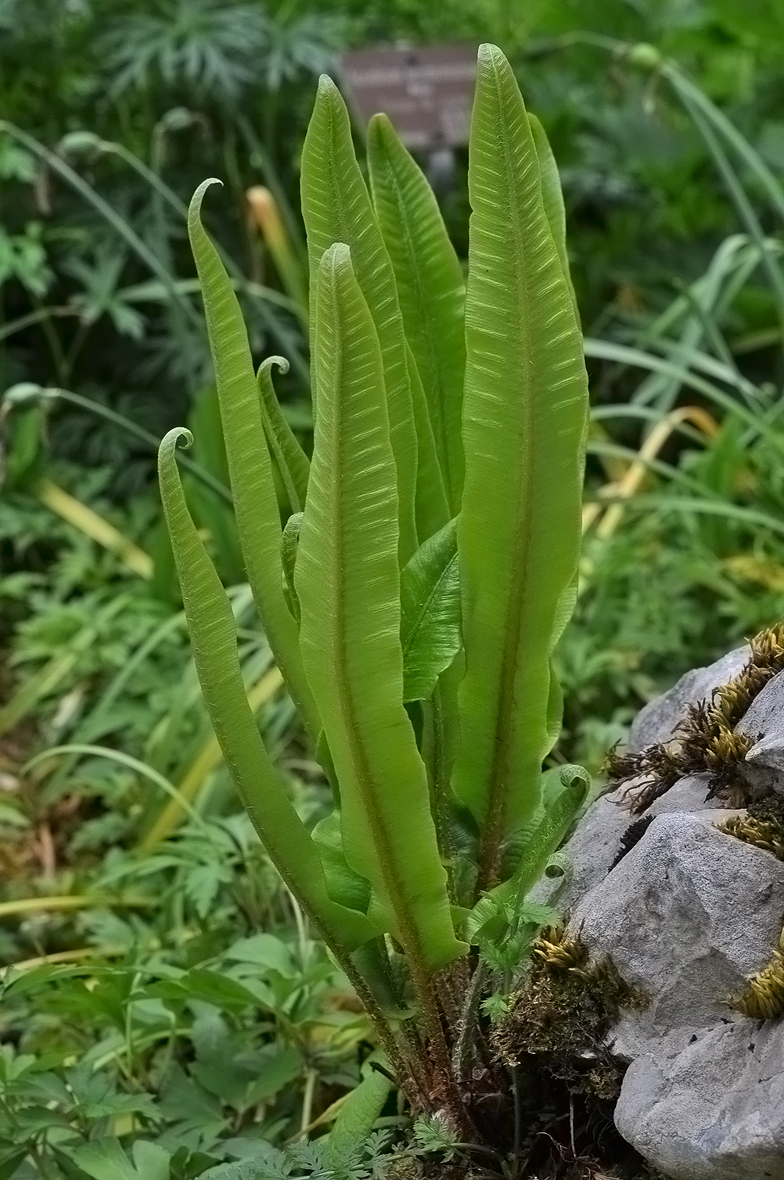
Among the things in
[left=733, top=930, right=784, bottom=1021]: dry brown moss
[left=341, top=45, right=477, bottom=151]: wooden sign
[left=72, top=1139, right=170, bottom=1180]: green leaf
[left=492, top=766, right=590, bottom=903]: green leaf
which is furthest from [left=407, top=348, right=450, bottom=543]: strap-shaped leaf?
[left=341, top=45, right=477, bottom=151]: wooden sign

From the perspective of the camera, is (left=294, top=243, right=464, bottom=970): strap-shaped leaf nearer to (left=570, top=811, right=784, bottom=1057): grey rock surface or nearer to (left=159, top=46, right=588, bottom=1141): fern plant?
(left=159, top=46, right=588, bottom=1141): fern plant

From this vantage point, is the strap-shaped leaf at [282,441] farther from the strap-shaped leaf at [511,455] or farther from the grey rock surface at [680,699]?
the grey rock surface at [680,699]

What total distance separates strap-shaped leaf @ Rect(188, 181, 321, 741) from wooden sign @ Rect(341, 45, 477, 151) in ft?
5.24

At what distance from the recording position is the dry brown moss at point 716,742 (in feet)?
2.43

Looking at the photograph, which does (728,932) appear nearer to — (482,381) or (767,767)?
(767,767)

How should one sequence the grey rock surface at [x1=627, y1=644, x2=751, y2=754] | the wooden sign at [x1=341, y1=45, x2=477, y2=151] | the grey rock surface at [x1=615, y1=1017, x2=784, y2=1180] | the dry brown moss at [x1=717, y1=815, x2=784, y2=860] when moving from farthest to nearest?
1. the wooden sign at [x1=341, y1=45, x2=477, y2=151]
2. the grey rock surface at [x1=627, y1=644, x2=751, y2=754]
3. the dry brown moss at [x1=717, y1=815, x2=784, y2=860]
4. the grey rock surface at [x1=615, y1=1017, x2=784, y2=1180]

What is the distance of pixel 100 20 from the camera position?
2604 mm

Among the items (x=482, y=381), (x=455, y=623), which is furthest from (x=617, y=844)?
(x=482, y=381)

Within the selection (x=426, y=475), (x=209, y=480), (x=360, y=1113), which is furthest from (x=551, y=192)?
(x=209, y=480)

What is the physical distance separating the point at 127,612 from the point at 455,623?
4.43 ft

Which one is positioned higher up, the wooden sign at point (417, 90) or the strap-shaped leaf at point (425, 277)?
the wooden sign at point (417, 90)

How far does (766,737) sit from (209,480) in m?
1.08

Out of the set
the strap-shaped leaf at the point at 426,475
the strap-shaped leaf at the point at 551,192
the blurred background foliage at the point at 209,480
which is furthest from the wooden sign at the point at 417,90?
the strap-shaped leaf at the point at 426,475

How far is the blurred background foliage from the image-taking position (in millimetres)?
976
